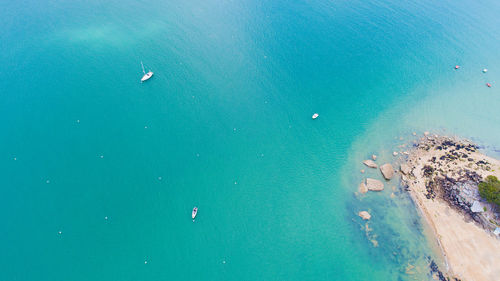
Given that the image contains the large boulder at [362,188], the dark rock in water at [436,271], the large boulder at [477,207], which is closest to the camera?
the dark rock in water at [436,271]

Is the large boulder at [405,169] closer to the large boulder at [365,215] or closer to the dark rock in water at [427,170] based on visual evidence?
the dark rock in water at [427,170]

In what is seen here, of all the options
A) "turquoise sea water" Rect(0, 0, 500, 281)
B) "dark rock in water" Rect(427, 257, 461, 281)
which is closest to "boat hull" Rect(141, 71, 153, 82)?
"turquoise sea water" Rect(0, 0, 500, 281)

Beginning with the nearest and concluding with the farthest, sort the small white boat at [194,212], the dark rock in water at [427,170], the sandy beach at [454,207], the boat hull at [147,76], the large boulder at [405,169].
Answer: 1. the sandy beach at [454,207]
2. the small white boat at [194,212]
3. the dark rock in water at [427,170]
4. the large boulder at [405,169]
5. the boat hull at [147,76]

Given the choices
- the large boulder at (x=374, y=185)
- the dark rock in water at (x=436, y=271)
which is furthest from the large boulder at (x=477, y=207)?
the large boulder at (x=374, y=185)

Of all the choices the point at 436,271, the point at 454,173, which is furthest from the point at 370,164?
the point at 436,271

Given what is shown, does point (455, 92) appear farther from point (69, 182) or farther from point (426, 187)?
point (69, 182)

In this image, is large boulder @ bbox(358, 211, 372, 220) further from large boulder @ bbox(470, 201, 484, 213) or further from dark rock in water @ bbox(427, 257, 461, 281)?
large boulder @ bbox(470, 201, 484, 213)

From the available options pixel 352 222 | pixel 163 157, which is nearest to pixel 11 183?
pixel 163 157
